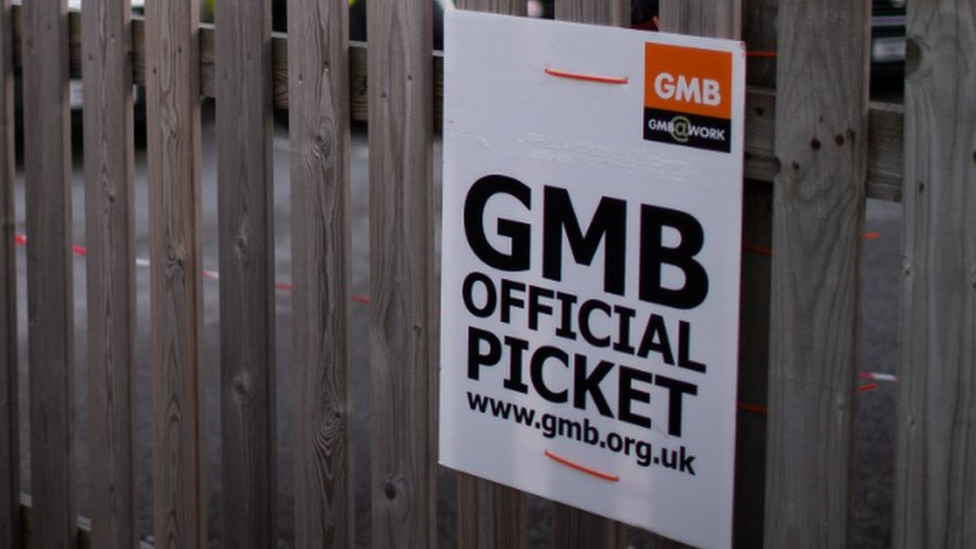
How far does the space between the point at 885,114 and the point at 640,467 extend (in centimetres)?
81

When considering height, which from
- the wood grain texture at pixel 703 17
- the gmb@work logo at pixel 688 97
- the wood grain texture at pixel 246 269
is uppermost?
the wood grain texture at pixel 703 17

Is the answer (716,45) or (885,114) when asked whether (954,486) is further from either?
(716,45)

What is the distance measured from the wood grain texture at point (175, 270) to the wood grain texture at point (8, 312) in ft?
1.91

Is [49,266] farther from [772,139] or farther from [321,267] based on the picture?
[772,139]

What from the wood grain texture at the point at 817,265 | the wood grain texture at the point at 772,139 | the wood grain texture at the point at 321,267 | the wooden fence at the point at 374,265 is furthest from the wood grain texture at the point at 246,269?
the wood grain texture at the point at 817,265

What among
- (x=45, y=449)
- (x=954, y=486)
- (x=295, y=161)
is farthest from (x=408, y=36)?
(x=45, y=449)

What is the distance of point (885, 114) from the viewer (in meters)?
A: 2.74

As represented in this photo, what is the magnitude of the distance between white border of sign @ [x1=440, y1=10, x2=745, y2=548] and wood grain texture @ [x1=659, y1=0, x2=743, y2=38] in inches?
1.7

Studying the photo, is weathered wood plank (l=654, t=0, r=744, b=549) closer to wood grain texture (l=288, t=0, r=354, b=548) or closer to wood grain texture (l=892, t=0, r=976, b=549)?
wood grain texture (l=892, t=0, r=976, b=549)

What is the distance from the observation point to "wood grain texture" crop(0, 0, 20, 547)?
4328mm

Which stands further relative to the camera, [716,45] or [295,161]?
[295,161]

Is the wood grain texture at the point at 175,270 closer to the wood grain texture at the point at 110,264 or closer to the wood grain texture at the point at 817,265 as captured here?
the wood grain texture at the point at 110,264

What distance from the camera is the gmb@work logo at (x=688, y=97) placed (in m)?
2.88

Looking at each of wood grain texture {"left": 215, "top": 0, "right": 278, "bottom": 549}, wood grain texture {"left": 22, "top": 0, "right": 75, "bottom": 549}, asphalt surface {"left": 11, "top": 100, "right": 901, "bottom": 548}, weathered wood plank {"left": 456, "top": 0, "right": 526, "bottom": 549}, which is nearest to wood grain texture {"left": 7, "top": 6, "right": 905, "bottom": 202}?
wood grain texture {"left": 215, "top": 0, "right": 278, "bottom": 549}
